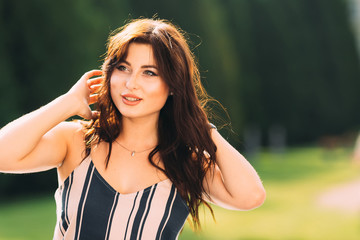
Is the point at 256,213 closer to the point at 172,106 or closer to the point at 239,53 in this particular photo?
the point at 172,106

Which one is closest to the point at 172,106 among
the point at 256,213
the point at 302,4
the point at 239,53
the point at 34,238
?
the point at 34,238

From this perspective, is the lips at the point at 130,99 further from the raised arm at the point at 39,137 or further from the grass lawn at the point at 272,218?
the grass lawn at the point at 272,218

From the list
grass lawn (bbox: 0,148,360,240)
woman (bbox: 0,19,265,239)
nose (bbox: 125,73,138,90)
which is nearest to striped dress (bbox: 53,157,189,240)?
woman (bbox: 0,19,265,239)

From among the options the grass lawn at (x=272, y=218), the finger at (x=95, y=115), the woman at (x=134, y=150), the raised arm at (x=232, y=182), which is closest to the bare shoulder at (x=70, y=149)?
the woman at (x=134, y=150)

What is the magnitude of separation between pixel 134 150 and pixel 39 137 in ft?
1.29

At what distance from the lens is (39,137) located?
2047 mm

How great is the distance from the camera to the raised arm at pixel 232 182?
88.4 inches

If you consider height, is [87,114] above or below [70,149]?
above

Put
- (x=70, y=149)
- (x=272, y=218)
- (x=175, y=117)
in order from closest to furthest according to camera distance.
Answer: (x=70, y=149) < (x=175, y=117) < (x=272, y=218)

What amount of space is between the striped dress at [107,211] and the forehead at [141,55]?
42 centimetres

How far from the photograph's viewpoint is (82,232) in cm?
205

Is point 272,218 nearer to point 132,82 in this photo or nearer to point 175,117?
point 175,117

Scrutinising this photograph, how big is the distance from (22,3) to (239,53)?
1168 centimetres

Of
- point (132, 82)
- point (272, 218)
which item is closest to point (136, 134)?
point (132, 82)
